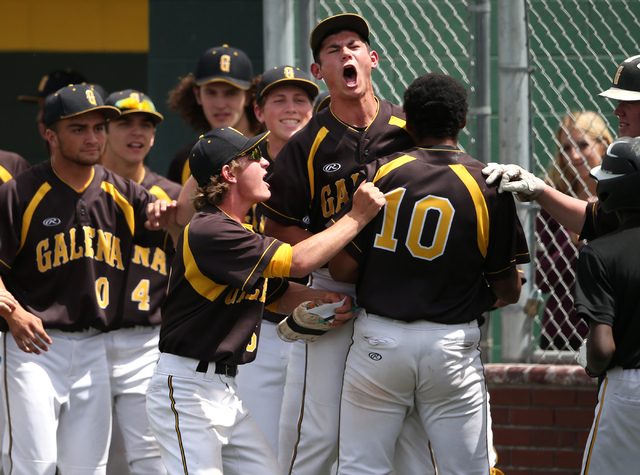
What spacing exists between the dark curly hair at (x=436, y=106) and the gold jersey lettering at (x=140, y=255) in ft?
6.46

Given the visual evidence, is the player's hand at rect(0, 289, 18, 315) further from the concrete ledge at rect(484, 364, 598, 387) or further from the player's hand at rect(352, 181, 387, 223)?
the concrete ledge at rect(484, 364, 598, 387)

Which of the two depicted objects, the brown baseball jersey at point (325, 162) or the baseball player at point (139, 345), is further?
the baseball player at point (139, 345)

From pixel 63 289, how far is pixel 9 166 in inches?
39.4

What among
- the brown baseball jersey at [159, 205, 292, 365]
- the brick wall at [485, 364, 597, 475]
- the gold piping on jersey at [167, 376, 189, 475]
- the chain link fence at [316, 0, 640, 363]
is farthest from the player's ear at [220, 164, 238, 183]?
the brick wall at [485, 364, 597, 475]

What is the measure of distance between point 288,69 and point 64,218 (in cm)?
145

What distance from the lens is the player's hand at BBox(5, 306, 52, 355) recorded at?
352 cm

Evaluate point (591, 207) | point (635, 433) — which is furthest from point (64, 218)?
point (635, 433)

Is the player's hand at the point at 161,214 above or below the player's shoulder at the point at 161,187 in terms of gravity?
below

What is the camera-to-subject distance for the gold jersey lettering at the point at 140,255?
14.0 ft

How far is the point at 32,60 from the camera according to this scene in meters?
7.11

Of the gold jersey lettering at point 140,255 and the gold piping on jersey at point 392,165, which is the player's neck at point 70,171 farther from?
the gold piping on jersey at point 392,165

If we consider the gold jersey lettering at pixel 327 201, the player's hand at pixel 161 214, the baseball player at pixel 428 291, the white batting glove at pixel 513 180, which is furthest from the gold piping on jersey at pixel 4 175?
the white batting glove at pixel 513 180

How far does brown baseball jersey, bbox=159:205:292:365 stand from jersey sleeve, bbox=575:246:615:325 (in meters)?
1.08

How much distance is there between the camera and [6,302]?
3451 mm
